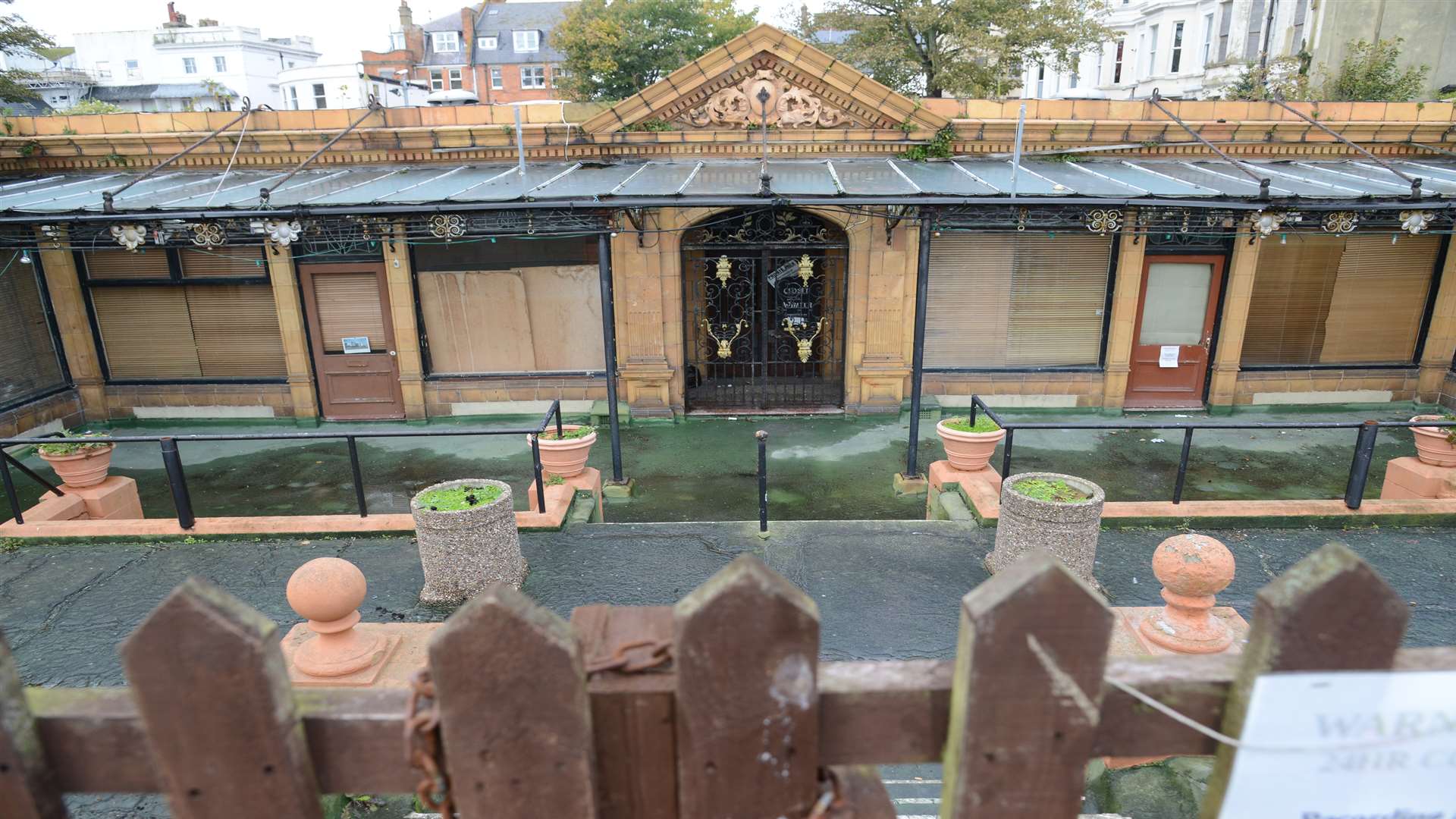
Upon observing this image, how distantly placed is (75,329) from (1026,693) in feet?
49.1

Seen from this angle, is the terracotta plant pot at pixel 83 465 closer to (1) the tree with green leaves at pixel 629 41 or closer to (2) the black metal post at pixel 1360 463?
(2) the black metal post at pixel 1360 463

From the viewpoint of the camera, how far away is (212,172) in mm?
10867

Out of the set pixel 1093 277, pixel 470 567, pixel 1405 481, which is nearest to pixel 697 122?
pixel 1093 277

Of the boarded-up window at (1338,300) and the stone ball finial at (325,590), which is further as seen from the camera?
the boarded-up window at (1338,300)

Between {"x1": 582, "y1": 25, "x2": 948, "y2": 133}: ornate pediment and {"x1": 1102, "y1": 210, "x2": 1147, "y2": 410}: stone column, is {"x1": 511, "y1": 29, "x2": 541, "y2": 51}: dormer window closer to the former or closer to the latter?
{"x1": 582, "y1": 25, "x2": 948, "y2": 133}: ornate pediment

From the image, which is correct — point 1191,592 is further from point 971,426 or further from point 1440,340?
Result: point 1440,340

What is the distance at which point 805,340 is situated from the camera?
38.3 feet

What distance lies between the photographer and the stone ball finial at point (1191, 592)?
4.34 meters

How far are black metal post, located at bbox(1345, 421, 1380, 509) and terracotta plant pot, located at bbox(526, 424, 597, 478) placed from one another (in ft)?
22.3

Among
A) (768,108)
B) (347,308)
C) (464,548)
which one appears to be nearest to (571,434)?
(464,548)

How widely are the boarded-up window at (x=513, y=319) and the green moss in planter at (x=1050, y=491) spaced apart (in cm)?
763

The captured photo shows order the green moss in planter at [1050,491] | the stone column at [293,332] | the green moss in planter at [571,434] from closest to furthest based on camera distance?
the green moss in planter at [1050,491] → the green moss in planter at [571,434] → the stone column at [293,332]

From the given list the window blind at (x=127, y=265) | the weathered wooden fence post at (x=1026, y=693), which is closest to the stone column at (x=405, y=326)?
the window blind at (x=127, y=265)

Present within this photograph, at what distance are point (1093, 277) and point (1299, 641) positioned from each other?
1153cm
